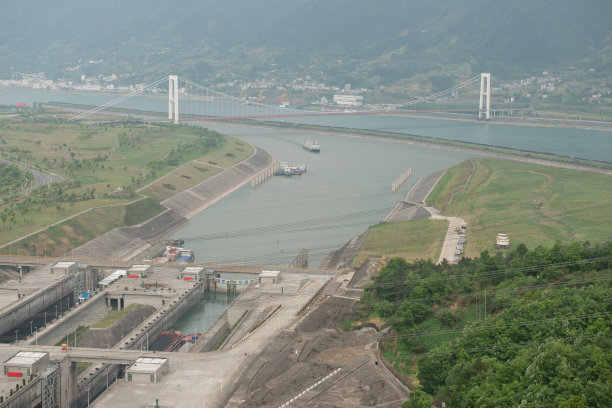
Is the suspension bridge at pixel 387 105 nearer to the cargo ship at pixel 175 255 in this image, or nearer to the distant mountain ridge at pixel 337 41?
the distant mountain ridge at pixel 337 41

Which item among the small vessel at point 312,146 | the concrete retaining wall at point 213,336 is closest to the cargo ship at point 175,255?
the concrete retaining wall at point 213,336

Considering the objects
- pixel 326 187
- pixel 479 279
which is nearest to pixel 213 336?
pixel 479 279

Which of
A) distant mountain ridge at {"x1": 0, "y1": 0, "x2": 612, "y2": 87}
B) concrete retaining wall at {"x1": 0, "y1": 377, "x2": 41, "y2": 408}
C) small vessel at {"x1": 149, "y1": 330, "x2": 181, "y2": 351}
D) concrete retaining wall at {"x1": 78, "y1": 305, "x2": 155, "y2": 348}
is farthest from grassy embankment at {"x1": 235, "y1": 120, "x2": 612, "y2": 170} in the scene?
concrete retaining wall at {"x1": 0, "y1": 377, "x2": 41, "y2": 408}

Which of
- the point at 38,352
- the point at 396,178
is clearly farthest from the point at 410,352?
the point at 396,178

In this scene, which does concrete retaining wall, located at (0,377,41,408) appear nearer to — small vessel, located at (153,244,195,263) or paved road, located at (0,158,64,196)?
small vessel, located at (153,244,195,263)

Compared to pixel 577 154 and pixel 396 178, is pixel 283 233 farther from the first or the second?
pixel 577 154

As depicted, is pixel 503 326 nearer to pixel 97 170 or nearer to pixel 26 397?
pixel 26 397
